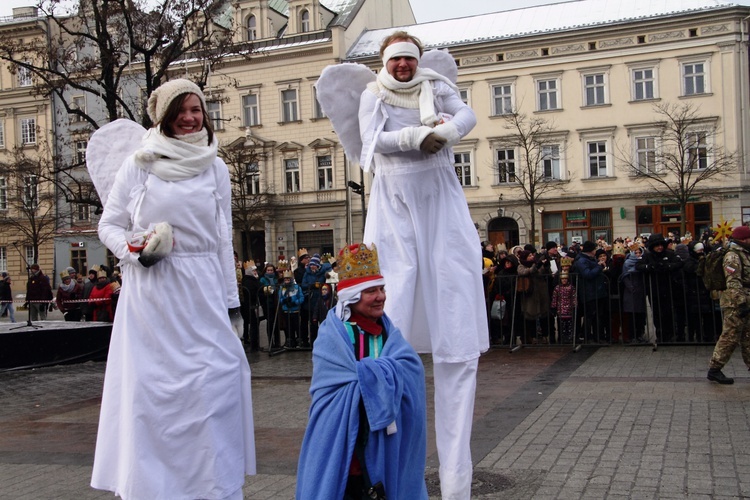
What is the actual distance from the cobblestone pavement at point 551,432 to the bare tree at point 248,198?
108 ft

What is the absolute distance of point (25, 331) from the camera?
41.8 ft

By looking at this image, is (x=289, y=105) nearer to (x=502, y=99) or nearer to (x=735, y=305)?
(x=502, y=99)

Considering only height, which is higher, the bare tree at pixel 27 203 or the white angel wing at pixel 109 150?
the bare tree at pixel 27 203

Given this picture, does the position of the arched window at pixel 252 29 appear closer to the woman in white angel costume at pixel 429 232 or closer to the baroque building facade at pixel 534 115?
the baroque building facade at pixel 534 115

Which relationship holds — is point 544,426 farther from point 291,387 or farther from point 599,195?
point 599,195

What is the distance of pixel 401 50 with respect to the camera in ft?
14.7

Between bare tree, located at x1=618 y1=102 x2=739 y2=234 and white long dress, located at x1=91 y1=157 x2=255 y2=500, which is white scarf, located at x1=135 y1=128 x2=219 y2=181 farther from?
bare tree, located at x1=618 y1=102 x2=739 y2=234

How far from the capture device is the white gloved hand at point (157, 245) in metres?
3.88

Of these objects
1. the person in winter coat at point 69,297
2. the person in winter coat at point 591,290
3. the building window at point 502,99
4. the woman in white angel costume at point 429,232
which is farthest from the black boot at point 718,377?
the building window at point 502,99

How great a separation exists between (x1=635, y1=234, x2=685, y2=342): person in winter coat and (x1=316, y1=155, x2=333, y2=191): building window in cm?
3601

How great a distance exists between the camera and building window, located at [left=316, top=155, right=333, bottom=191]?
47688 mm

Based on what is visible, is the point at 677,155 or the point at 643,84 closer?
the point at 677,155

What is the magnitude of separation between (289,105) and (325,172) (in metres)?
4.46

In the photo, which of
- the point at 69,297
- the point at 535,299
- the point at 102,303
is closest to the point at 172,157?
the point at 535,299
